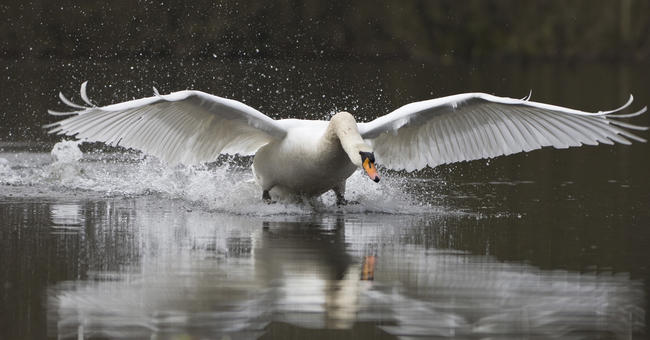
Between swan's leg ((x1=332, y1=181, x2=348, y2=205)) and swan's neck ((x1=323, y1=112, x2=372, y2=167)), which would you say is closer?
swan's neck ((x1=323, y1=112, x2=372, y2=167))

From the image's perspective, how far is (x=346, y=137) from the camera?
10.4m

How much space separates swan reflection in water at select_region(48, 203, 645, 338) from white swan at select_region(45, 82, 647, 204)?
1.11m

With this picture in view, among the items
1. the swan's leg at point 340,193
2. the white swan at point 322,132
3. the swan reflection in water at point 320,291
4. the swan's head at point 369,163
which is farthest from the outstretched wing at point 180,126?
the swan's head at point 369,163

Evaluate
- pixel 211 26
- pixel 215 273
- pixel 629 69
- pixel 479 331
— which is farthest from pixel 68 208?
pixel 629 69

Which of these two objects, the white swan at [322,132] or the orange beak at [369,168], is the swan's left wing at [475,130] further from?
the orange beak at [369,168]

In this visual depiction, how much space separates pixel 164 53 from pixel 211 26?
2.78 metres

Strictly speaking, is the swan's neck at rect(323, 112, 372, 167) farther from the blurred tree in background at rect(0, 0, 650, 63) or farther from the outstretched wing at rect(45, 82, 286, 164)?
the blurred tree in background at rect(0, 0, 650, 63)

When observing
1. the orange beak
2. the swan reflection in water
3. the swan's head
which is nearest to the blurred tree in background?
the swan's head

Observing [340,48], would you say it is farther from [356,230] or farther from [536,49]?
[356,230]

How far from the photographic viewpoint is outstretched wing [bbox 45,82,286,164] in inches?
437

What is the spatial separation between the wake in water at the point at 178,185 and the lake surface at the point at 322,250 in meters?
0.03

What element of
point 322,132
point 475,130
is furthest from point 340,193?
point 475,130

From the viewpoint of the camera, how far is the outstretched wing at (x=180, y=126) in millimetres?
11109

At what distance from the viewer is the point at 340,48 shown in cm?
5038
